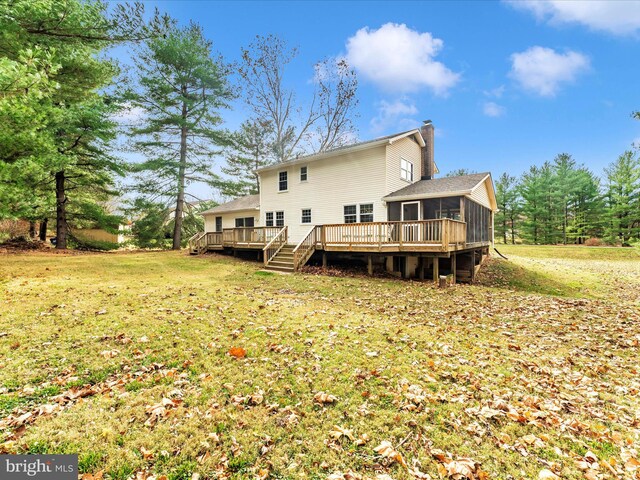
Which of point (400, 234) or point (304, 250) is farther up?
point (400, 234)

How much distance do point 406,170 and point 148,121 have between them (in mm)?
20020

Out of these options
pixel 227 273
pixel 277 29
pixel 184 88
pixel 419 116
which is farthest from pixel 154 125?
pixel 419 116

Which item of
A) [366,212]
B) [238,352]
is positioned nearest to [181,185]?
[366,212]

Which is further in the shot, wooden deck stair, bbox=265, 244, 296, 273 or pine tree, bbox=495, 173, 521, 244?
pine tree, bbox=495, 173, 521, 244

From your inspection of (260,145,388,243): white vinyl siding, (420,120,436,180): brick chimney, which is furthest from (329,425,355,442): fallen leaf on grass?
(420,120,436,180): brick chimney

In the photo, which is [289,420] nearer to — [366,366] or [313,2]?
[366,366]

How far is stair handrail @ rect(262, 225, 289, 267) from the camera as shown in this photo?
49.7 ft

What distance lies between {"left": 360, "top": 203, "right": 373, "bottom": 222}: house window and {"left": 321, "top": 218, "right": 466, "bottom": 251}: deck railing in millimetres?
1953

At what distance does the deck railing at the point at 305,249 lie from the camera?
13586 millimetres

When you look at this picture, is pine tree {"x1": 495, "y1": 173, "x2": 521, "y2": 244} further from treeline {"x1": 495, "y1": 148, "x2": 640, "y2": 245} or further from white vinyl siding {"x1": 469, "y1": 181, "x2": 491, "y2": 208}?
white vinyl siding {"x1": 469, "y1": 181, "x2": 491, "y2": 208}

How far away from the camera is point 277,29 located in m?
25.1

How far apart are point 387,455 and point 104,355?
437 centimetres

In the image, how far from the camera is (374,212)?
15117 mm

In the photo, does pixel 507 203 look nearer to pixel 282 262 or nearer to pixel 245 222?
pixel 245 222
